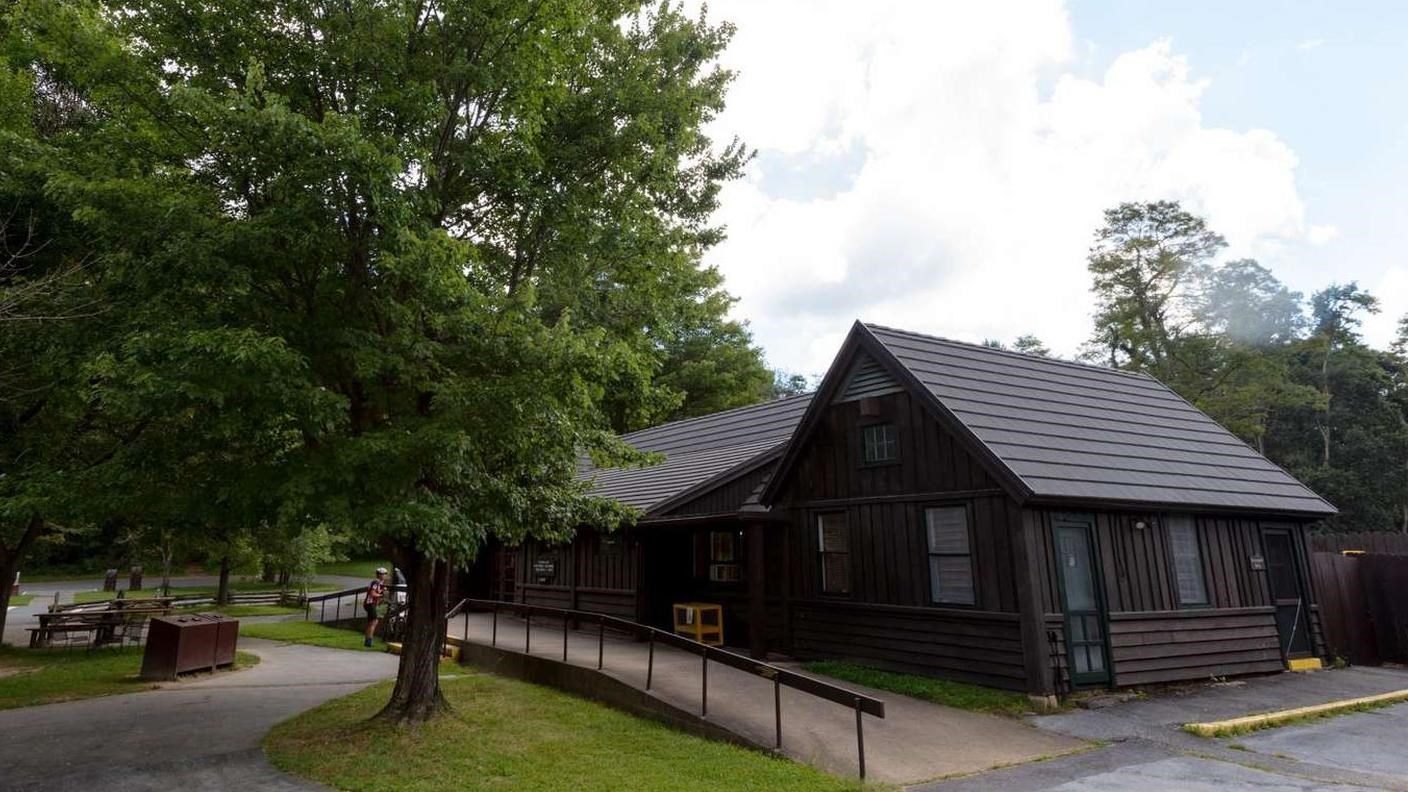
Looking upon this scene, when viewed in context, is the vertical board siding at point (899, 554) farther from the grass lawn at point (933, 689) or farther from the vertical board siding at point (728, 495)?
the vertical board siding at point (728, 495)

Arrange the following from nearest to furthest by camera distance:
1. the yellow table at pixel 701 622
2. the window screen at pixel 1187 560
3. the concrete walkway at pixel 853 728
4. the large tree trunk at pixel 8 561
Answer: the concrete walkway at pixel 853 728
the window screen at pixel 1187 560
the yellow table at pixel 701 622
the large tree trunk at pixel 8 561

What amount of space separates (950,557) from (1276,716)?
13.8 feet

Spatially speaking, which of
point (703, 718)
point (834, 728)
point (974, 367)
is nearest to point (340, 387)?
point (703, 718)

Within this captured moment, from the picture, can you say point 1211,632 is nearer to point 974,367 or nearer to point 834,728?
point 974,367

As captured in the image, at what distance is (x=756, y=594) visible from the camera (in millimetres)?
13602

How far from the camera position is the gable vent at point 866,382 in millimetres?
12758

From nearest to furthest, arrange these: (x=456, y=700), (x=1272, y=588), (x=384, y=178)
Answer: (x=384, y=178), (x=456, y=700), (x=1272, y=588)

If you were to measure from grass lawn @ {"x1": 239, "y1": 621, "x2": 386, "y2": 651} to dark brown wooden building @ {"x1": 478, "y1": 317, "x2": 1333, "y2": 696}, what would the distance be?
654cm

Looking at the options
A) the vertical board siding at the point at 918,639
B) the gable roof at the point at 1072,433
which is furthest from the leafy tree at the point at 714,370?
the vertical board siding at the point at 918,639

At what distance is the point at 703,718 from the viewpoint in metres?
8.59

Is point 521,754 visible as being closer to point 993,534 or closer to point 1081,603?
point 993,534

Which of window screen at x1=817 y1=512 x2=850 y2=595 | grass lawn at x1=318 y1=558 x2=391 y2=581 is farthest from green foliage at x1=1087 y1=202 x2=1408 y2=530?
grass lawn at x1=318 y1=558 x2=391 y2=581

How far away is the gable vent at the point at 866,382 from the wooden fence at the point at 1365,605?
889cm

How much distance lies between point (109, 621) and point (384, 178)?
15.1 meters
